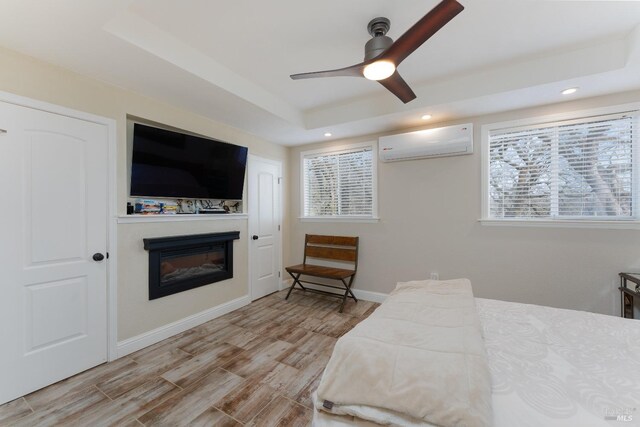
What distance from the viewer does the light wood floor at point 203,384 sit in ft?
5.42

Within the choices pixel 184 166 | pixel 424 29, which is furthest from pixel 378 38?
pixel 184 166

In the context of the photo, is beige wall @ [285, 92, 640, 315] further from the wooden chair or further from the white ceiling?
the white ceiling

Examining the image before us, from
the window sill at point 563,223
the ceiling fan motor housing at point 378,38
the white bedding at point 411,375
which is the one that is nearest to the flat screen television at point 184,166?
the ceiling fan motor housing at point 378,38

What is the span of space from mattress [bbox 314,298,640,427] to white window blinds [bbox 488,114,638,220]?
1522 mm

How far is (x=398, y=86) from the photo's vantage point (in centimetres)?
199

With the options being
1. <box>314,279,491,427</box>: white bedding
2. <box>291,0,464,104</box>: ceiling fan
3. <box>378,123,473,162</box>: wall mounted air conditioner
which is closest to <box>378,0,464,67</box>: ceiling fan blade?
Result: <box>291,0,464,104</box>: ceiling fan

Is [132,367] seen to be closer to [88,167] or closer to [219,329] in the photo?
[219,329]

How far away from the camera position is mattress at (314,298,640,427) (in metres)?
0.88

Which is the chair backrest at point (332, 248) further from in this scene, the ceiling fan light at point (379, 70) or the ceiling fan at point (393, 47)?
the ceiling fan light at point (379, 70)

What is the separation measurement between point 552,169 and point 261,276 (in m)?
3.80

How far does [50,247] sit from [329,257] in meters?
2.97

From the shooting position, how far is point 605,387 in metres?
0.99

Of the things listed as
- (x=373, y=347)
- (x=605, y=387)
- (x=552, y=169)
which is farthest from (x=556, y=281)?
(x=373, y=347)

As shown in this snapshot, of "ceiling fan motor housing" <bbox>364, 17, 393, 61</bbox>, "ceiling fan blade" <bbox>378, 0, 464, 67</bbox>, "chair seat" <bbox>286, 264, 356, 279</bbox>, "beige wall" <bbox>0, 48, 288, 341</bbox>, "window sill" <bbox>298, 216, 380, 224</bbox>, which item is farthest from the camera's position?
"window sill" <bbox>298, 216, 380, 224</bbox>
